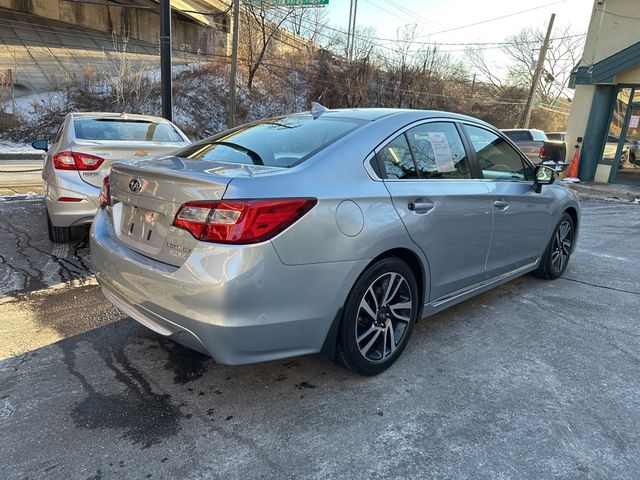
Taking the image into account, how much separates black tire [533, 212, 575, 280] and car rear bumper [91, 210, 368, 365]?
3.03 m

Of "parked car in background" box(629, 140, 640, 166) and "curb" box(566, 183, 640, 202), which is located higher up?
"parked car in background" box(629, 140, 640, 166)

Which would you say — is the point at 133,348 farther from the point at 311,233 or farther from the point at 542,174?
the point at 542,174

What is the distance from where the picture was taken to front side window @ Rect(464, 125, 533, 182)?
149 inches

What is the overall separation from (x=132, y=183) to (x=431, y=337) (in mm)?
2371

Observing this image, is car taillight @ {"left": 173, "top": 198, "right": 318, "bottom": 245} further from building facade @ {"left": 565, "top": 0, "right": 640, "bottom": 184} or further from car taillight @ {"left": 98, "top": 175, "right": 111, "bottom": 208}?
building facade @ {"left": 565, "top": 0, "right": 640, "bottom": 184}

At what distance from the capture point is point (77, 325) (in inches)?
139

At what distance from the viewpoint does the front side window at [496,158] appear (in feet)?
12.4

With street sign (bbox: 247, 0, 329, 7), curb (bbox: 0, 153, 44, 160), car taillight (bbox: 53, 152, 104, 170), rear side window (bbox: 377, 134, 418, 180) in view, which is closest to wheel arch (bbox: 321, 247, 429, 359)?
rear side window (bbox: 377, 134, 418, 180)

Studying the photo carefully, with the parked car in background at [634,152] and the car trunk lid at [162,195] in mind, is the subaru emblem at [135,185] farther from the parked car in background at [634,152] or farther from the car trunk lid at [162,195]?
the parked car in background at [634,152]

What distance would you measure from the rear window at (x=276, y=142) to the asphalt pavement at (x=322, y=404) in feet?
4.36

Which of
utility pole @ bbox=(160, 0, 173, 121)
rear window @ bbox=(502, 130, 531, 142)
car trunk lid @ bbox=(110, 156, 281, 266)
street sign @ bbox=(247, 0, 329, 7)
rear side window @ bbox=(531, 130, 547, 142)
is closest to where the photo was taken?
car trunk lid @ bbox=(110, 156, 281, 266)

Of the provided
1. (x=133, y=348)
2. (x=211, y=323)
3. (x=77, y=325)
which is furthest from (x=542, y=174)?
(x=77, y=325)

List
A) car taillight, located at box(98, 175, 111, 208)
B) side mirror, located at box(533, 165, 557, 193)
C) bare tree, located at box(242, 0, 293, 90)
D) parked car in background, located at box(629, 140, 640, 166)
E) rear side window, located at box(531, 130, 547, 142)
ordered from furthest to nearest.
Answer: bare tree, located at box(242, 0, 293, 90)
rear side window, located at box(531, 130, 547, 142)
parked car in background, located at box(629, 140, 640, 166)
side mirror, located at box(533, 165, 557, 193)
car taillight, located at box(98, 175, 111, 208)

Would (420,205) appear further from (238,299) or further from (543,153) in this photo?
(543,153)
